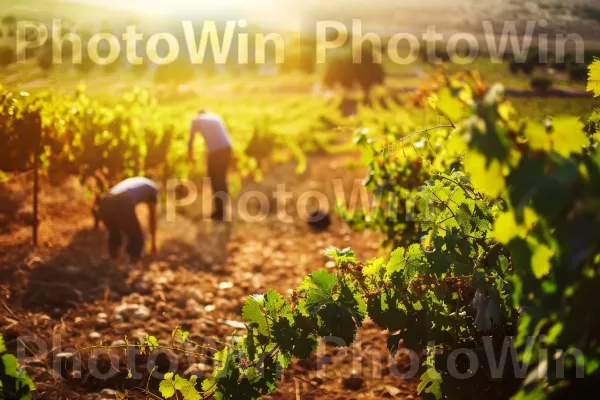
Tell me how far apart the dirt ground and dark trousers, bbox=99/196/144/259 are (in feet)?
0.80

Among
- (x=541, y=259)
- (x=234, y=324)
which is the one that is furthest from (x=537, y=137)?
(x=234, y=324)

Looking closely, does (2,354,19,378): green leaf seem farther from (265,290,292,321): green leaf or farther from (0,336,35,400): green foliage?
(265,290,292,321): green leaf

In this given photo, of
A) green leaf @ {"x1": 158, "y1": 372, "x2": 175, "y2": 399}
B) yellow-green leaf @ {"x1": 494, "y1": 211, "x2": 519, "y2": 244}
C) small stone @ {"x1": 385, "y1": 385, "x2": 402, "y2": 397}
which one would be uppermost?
yellow-green leaf @ {"x1": 494, "y1": 211, "x2": 519, "y2": 244}

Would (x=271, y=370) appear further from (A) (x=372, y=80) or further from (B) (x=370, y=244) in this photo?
(A) (x=372, y=80)

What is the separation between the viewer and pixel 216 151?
8.67 meters

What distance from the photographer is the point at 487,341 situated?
8.78ft

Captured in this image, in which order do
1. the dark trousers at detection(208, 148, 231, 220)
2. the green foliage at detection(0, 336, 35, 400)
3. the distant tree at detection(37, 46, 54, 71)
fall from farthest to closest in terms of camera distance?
the dark trousers at detection(208, 148, 231, 220) < the distant tree at detection(37, 46, 54, 71) < the green foliage at detection(0, 336, 35, 400)

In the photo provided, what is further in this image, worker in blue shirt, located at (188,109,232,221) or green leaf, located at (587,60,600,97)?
worker in blue shirt, located at (188,109,232,221)

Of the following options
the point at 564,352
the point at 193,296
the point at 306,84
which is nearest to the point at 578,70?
the point at 564,352

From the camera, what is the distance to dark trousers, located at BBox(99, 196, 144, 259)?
5.73m

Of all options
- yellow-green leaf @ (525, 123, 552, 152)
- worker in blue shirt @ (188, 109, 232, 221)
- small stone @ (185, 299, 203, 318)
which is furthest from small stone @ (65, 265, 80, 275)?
yellow-green leaf @ (525, 123, 552, 152)

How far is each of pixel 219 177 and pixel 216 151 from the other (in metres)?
0.61

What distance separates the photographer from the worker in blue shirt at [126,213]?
225 inches

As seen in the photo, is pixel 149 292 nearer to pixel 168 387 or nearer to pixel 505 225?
pixel 168 387
